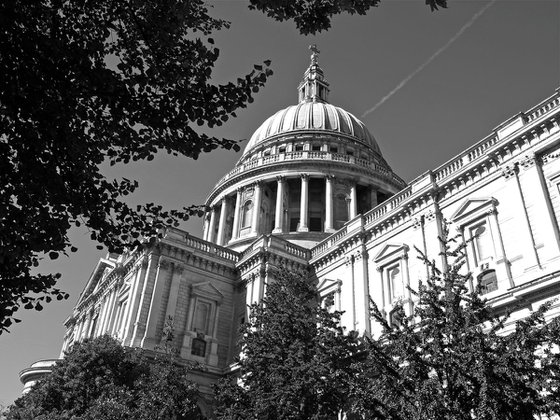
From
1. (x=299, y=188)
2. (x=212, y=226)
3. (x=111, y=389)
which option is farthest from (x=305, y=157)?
(x=111, y=389)

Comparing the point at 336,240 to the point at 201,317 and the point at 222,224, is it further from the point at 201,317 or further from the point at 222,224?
the point at 222,224

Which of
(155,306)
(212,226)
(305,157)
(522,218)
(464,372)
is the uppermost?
(305,157)

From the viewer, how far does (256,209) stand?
44375 millimetres

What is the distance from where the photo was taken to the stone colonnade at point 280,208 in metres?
43.2

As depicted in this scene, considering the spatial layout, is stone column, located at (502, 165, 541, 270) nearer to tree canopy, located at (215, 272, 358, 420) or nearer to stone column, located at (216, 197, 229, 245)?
tree canopy, located at (215, 272, 358, 420)

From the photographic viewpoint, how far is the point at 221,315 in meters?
32.1

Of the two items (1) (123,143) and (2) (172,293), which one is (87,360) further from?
(1) (123,143)

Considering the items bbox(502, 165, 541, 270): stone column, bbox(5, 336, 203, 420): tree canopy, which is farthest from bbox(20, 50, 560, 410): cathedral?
bbox(5, 336, 203, 420): tree canopy

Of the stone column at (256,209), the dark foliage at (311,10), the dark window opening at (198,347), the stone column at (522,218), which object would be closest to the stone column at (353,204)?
the stone column at (256,209)

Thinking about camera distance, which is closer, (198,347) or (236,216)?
(198,347)

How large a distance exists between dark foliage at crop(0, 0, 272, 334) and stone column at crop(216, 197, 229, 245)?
36.3 meters

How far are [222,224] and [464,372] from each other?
3678 centimetres

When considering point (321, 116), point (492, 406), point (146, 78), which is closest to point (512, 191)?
point (492, 406)

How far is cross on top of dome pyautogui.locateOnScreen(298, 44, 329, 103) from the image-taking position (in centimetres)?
6438
